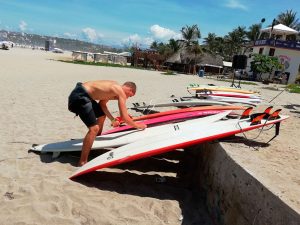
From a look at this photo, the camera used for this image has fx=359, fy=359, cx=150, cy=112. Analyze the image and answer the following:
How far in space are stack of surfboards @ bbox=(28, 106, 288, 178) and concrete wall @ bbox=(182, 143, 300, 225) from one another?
1.08 ft

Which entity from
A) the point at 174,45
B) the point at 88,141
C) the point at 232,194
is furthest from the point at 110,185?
the point at 174,45

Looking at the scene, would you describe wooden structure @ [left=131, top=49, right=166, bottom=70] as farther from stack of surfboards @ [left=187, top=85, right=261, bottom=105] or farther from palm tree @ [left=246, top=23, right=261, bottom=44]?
stack of surfboards @ [left=187, top=85, right=261, bottom=105]

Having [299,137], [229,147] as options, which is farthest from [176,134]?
[299,137]

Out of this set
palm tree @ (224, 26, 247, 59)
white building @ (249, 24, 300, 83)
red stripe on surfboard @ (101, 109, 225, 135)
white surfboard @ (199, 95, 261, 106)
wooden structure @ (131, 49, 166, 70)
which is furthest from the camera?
palm tree @ (224, 26, 247, 59)

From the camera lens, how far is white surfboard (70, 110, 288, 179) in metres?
4.53

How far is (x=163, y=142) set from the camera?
4.70 meters

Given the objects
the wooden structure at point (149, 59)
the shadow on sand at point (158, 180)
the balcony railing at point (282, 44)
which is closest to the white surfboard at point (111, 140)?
the shadow on sand at point (158, 180)

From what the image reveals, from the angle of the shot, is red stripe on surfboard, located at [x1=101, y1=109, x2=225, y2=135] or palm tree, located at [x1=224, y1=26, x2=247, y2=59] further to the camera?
palm tree, located at [x1=224, y1=26, x2=247, y2=59]

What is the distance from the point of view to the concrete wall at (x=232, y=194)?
316 centimetres

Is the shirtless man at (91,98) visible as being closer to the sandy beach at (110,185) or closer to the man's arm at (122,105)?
the man's arm at (122,105)

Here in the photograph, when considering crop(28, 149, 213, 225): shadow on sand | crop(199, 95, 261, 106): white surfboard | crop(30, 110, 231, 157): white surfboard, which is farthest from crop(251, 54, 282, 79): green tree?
crop(30, 110, 231, 157): white surfboard

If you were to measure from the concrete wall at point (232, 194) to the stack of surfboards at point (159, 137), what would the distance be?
33 centimetres

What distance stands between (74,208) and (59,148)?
1.59 metres

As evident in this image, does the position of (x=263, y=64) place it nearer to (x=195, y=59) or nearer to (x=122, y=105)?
(x=195, y=59)
